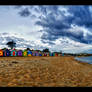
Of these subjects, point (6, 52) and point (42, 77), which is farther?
point (6, 52)

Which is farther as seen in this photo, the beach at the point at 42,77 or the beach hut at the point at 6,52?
the beach hut at the point at 6,52

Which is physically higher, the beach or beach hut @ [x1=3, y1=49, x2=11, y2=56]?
the beach

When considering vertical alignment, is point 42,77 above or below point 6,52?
above

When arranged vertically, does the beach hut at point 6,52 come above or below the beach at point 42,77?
below

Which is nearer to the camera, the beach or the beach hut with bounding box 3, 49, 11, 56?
the beach
